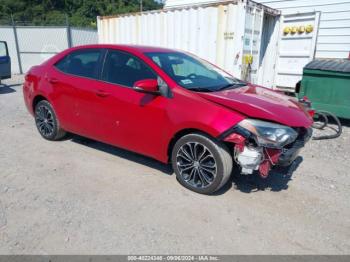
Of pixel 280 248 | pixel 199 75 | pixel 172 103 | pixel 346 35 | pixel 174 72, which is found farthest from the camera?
pixel 346 35

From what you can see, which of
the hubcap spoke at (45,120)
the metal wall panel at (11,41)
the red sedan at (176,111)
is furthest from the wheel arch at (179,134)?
the metal wall panel at (11,41)

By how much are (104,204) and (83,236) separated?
1.79 feet

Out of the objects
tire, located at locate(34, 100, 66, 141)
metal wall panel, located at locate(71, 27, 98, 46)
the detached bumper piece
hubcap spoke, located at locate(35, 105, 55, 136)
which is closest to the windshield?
the detached bumper piece

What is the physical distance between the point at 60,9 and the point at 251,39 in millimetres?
40340

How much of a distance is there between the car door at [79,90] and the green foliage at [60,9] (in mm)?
33689

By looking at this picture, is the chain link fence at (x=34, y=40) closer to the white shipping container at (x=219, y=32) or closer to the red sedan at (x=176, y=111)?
the white shipping container at (x=219, y=32)

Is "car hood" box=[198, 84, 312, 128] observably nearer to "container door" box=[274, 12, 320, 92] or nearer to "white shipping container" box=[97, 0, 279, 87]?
"white shipping container" box=[97, 0, 279, 87]

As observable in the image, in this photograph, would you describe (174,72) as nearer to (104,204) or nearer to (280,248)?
(104,204)

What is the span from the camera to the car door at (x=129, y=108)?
363 centimetres

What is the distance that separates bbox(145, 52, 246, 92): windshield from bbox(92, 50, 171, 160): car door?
250mm

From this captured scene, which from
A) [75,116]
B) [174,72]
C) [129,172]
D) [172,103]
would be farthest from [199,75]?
[75,116]

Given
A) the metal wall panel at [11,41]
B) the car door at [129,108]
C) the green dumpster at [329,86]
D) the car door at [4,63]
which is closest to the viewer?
the car door at [129,108]

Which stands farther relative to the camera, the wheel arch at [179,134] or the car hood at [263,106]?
the wheel arch at [179,134]

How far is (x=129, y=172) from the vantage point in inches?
157
